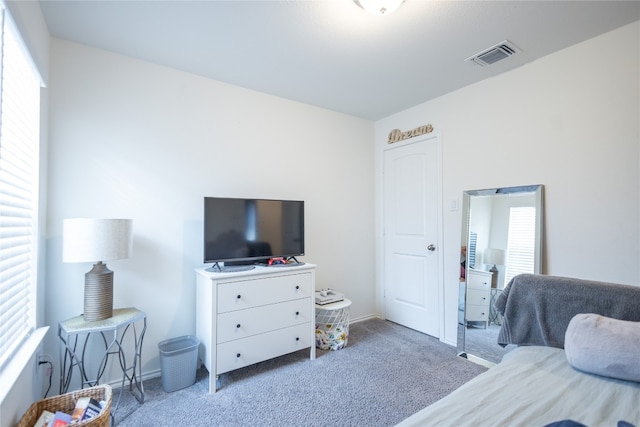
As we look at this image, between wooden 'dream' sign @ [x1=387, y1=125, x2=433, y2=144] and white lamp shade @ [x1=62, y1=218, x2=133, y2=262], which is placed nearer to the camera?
white lamp shade @ [x1=62, y1=218, x2=133, y2=262]

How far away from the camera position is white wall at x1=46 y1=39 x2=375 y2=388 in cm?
202

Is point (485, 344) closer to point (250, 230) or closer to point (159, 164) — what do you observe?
point (250, 230)

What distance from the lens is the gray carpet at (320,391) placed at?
1797 mm

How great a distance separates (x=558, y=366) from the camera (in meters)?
1.40

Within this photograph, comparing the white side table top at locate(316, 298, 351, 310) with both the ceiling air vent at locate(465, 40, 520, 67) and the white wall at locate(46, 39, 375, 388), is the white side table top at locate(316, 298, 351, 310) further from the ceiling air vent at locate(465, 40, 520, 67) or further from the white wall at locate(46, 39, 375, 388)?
the ceiling air vent at locate(465, 40, 520, 67)

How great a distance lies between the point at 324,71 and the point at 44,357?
2834 mm

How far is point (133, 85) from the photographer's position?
7.43ft

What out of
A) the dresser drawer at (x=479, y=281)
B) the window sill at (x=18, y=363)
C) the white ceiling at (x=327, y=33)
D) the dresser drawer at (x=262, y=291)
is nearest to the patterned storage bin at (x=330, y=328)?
the dresser drawer at (x=262, y=291)

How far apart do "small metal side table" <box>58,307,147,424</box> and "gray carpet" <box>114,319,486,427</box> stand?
0.44 feet

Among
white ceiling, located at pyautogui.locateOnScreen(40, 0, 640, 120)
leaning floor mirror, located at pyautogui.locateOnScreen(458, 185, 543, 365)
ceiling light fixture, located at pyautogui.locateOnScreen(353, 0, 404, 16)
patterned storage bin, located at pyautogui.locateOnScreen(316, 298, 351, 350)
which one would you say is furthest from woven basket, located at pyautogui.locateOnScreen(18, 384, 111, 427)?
leaning floor mirror, located at pyautogui.locateOnScreen(458, 185, 543, 365)

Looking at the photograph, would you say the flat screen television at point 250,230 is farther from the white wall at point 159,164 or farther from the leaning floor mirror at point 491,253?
the leaning floor mirror at point 491,253

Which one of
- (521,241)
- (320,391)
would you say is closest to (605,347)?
(521,241)

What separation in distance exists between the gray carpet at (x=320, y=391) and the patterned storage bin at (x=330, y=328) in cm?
8

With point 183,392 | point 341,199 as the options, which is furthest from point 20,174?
point 341,199
